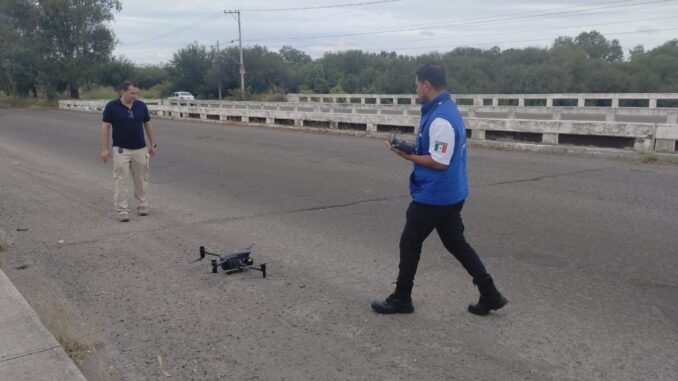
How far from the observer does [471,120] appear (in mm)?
16281

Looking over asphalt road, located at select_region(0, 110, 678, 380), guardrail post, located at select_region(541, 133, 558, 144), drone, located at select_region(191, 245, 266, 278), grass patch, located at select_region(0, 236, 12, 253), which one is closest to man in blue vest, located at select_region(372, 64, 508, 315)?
asphalt road, located at select_region(0, 110, 678, 380)

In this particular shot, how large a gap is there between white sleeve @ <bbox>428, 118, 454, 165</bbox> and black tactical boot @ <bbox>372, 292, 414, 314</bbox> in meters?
1.14

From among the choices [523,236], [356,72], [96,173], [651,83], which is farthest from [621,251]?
[356,72]

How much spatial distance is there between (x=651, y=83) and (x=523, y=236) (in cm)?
3988

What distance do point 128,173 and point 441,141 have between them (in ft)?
17.9

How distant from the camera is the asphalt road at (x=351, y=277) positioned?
377 cm

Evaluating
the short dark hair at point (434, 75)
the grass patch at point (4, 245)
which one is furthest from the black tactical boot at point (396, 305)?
the grass patch at point (4, 245)

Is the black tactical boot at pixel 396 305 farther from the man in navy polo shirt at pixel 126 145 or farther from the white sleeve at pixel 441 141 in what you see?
the man in navy polo shirt at pixel 126 145

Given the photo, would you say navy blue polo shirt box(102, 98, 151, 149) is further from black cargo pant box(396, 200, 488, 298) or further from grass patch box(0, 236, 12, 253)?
black cargo pant box(396, 200, 488, 298)

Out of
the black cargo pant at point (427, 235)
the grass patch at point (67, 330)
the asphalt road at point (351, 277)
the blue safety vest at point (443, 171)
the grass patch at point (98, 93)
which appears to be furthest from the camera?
the grass patch at point (98, 93)

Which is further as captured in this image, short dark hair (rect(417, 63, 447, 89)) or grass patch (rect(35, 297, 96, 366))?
short dark hair (rect(417, 63, 447, 89))

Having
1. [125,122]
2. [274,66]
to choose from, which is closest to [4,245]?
[125,122]

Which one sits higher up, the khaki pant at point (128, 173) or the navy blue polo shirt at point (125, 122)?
the navy blue polo shirt at point (125, 122)

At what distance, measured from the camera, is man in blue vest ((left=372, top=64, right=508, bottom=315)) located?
397cm
